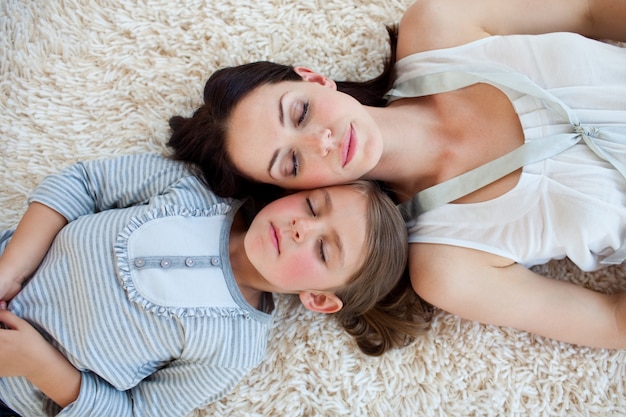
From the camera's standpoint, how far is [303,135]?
107 centimetres

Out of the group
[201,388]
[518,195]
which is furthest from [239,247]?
[518,195]

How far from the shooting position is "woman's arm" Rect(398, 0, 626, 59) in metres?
1.22

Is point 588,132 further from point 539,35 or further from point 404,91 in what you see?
point 404,91

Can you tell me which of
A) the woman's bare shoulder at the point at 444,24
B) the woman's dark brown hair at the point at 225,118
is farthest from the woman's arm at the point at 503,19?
the woman's dark brown hair at the point at 225,118

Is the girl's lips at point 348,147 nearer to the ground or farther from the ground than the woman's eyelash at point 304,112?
nearer to the ground

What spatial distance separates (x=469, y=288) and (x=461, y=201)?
17cm

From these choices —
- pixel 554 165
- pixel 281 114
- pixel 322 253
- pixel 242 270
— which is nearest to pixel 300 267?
pixel 322 253

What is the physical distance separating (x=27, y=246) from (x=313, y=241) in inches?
22.0

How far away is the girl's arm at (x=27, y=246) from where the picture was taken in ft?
3.73

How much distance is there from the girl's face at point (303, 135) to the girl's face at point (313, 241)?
48mm

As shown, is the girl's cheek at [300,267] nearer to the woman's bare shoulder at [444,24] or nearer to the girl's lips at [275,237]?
the girl's lips at [275,237]

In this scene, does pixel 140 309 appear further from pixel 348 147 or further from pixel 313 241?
pixel 348 147

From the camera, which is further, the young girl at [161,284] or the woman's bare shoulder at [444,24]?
the woman's bare shoulder at [444,24]

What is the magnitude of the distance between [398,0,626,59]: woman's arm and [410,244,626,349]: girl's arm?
0.44 metres
